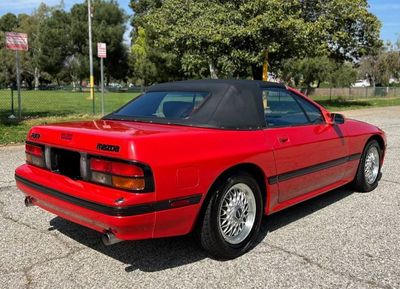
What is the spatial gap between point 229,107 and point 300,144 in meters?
0.89

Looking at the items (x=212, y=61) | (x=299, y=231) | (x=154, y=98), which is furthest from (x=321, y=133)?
(x=212, y=61)

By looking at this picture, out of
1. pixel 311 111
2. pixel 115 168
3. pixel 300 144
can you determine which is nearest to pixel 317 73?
pixel 311 111

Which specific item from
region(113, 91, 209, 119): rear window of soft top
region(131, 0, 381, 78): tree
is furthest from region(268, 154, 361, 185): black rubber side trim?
region(131, 0, 381, 78): tree

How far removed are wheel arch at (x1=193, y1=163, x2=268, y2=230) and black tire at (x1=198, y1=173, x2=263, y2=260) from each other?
0.08ft

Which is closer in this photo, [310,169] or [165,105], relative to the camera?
[165,105]

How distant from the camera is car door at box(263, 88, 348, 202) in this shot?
436 cm

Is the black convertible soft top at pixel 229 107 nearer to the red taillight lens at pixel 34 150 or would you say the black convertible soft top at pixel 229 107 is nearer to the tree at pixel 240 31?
the red taillight lens at pixel 34 150

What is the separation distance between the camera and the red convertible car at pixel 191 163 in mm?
3312

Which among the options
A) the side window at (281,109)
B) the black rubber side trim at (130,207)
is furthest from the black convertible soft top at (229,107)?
the black rubber side trim at (130,207)

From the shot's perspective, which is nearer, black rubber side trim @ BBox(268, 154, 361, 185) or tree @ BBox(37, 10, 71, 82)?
black rubber side trim @ BBox(268, 154, 361, 185)

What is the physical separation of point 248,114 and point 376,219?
2.04m

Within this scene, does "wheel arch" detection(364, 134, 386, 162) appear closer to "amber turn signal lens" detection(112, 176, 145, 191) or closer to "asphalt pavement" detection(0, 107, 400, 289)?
"asphalt pavement" detection(0, 107, 400, 289)

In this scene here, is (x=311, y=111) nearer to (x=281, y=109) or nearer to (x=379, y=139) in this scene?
(x=281, y=109)

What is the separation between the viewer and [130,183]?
328 cm
